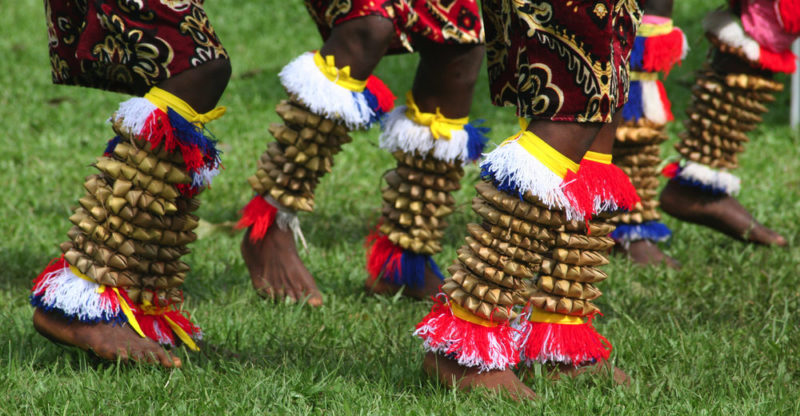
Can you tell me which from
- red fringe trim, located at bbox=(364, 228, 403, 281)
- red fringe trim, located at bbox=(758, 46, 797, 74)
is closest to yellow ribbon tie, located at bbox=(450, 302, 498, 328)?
red fringe trim, located at bbox=(364, 228, 403, 281)

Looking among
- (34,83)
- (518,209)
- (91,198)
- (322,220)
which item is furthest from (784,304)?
(34,83)

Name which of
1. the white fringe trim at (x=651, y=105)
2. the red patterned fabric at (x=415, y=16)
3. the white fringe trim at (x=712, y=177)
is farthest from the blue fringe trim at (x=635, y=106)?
the red patterned fabric at (x=415, y=16)

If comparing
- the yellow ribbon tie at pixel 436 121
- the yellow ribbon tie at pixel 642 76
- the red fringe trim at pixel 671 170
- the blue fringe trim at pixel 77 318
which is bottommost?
the blue fringe trim at pixel 77 318

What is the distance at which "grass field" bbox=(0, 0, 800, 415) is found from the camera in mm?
1852

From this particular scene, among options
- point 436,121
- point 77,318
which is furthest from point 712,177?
point 77,318

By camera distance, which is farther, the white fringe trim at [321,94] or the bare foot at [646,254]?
the bare foot at [646,254]

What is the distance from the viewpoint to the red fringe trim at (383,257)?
2.78m

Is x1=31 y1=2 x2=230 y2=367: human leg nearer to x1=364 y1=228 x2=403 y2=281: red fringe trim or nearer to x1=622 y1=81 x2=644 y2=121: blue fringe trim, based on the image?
x1=364 y1=228 x2=403 y2=281: red fringe trim

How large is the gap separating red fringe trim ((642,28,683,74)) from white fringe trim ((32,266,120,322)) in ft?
6.56

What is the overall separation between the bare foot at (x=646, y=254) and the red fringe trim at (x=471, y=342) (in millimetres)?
1462

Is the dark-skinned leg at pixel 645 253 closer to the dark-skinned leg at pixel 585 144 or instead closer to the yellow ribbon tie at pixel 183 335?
the dark-skinned leg at pixel 585 144

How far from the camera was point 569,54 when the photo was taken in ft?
5.61

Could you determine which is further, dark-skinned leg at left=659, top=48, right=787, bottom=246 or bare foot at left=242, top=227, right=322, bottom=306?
dark-skinned leg at left=659, top=48, right=787, bottom=246

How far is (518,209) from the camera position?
5.79 feet
